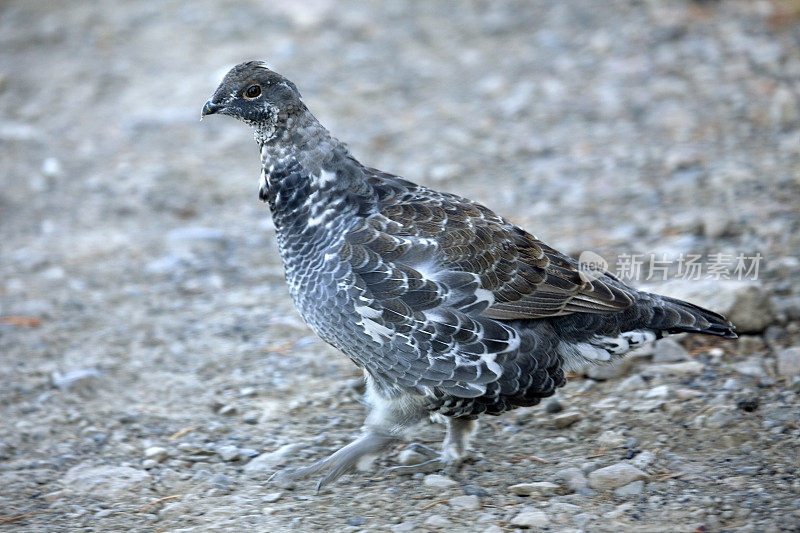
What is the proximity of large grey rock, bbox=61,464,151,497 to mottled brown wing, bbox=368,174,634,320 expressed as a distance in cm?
204

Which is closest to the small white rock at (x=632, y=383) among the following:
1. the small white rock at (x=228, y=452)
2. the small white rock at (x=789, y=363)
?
the small white rock at (x=789, y=363)

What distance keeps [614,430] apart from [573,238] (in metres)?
2.50

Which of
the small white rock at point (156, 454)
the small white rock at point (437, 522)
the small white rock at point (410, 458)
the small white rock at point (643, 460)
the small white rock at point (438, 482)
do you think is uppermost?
the small white rock at point (156, 454)

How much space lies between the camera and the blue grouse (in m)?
4.84

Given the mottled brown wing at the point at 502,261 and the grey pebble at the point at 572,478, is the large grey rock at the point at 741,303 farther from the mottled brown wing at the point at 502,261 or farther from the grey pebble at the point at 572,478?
the grey pebble at the point at 572,478

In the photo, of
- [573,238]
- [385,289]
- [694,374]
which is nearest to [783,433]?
[694,374]

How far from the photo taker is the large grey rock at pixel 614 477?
478cm

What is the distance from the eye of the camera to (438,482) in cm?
500

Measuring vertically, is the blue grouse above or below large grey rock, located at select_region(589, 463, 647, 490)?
above

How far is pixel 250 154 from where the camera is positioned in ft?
31.4

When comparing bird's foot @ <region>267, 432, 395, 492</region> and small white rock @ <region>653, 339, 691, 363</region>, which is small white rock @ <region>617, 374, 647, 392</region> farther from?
bird's foot @ <region>267, 432, 395, 492</region>

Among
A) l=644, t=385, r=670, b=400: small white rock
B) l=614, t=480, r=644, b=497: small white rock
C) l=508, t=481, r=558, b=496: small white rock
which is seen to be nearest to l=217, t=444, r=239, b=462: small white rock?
l=508, t=481, r=558, b=496: small white rock

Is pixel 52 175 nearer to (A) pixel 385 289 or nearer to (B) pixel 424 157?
(B) pixel 424 157

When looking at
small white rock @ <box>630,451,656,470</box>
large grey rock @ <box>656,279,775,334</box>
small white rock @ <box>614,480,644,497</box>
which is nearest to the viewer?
small white rock @ <box>614,480,644,497</box>
